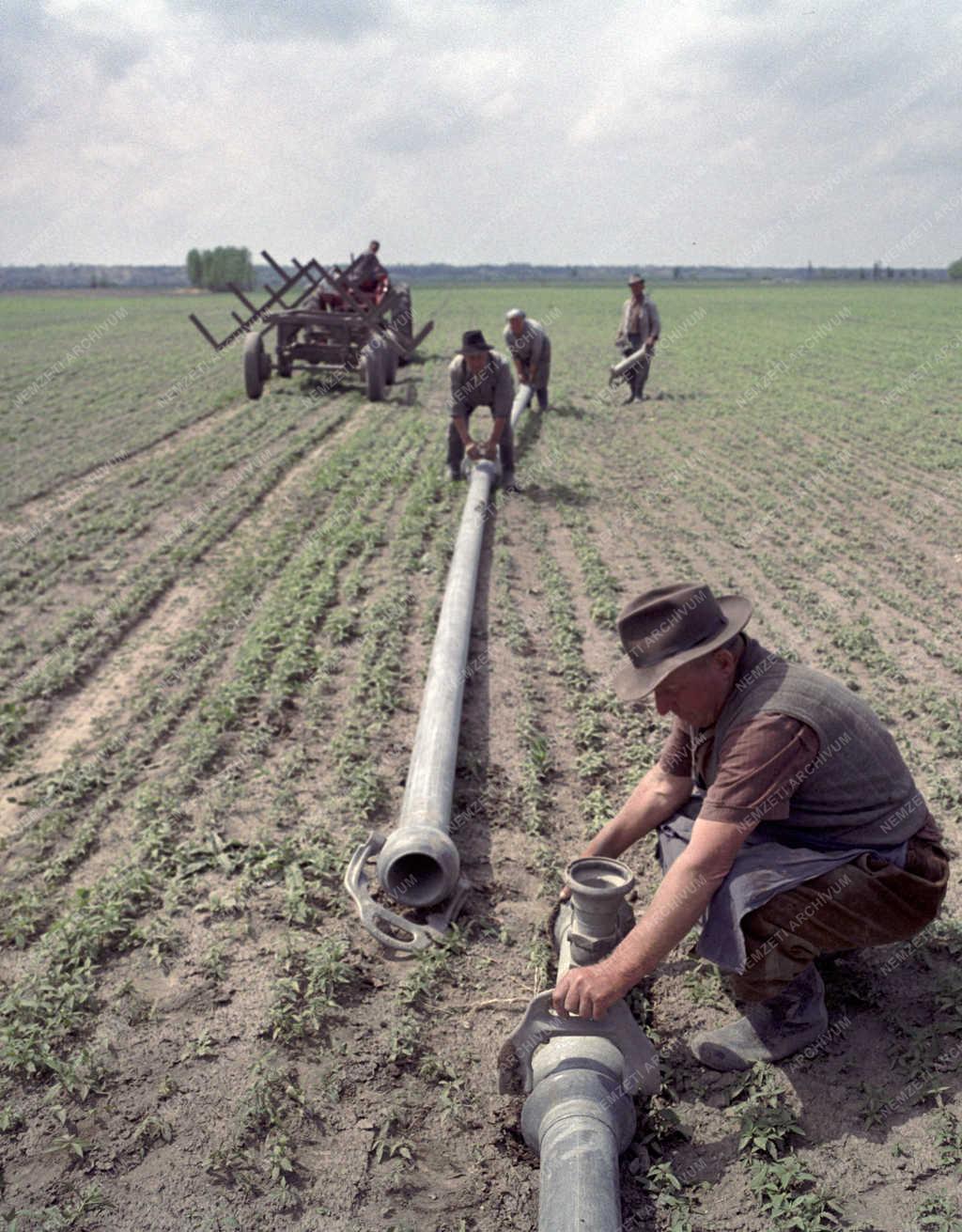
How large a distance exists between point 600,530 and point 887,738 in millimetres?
6024

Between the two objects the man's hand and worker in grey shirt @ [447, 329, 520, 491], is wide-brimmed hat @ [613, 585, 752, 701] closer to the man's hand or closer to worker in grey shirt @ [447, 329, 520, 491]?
the man's hand

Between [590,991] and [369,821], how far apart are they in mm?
1895

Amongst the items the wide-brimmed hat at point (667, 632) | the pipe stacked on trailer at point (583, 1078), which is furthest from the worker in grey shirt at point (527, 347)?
the pipe stacked on trailer at point (583, 1078)

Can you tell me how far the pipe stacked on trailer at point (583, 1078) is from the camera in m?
2.51

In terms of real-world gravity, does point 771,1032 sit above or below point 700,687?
below

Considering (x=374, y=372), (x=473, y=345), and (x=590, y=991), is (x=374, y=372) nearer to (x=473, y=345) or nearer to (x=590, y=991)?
(x=473, y=345)

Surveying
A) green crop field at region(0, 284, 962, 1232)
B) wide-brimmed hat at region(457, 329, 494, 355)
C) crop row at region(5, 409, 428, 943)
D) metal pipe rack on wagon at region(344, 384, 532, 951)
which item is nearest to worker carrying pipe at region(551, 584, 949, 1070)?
green crop field at region(0, 284, 962, 1232)

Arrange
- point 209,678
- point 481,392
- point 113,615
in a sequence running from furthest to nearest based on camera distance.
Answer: point 481,392
point 113,615
point 209,678

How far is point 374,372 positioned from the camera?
52.2ft

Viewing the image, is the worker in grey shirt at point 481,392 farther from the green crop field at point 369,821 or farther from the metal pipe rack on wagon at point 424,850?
the metal pipe rack on wagon at point 424,850

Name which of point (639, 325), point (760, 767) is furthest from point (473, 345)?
point (760, 767)

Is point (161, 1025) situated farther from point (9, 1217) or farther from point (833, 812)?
point (833, 812)

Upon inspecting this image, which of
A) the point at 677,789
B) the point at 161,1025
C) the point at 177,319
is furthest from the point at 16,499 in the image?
the point at 177,319

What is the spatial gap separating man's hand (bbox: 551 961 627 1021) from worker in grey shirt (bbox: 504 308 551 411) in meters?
9.58
